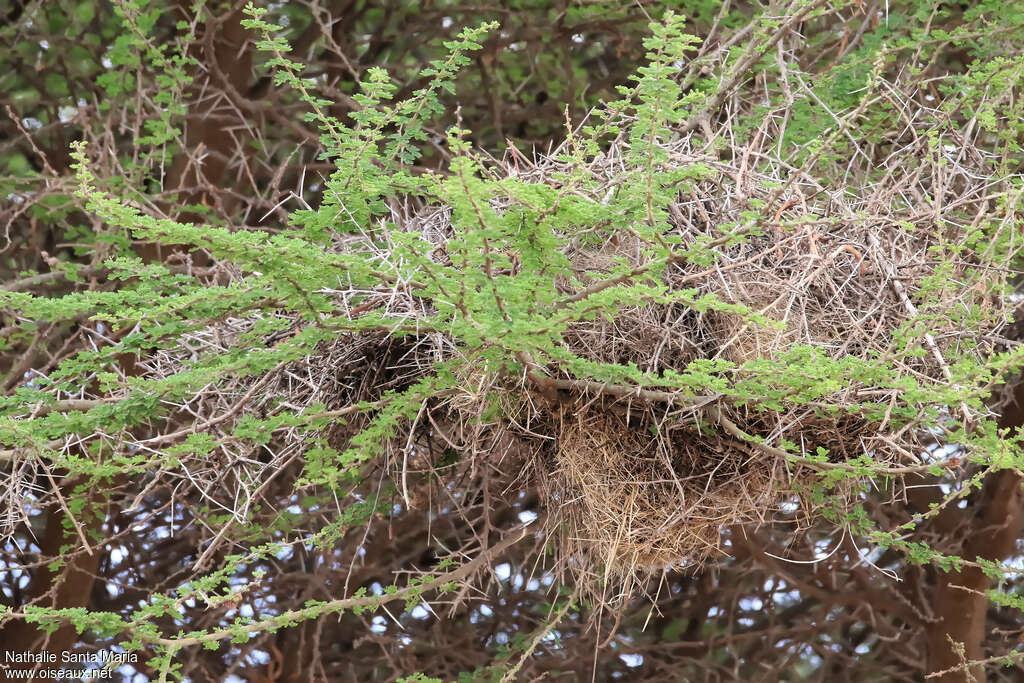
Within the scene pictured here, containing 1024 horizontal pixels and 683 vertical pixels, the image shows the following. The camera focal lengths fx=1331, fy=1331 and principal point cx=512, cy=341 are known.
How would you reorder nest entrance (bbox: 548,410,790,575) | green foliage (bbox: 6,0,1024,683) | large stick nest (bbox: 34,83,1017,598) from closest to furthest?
green foliage (bbox: 6,0,1024,683) < large stick nest (bbox: 34,83,1017,598) < nest entrance (bbox: 548,410,790,575)

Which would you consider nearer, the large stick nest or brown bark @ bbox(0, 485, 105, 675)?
the large stick nest

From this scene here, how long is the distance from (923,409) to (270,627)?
1348 millimetres

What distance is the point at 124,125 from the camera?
12.9 ft

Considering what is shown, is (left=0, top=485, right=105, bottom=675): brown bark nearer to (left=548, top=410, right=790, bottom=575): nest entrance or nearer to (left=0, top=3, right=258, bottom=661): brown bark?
(left=0, top=3, right=258, bottom=661): brown bark


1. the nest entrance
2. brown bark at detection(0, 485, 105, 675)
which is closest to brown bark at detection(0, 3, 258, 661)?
brown bark at detection(0, 485, 105, 675)

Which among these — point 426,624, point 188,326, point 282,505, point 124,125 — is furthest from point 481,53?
point 188,326

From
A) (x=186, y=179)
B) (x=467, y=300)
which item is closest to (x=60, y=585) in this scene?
(x=186, y=179)

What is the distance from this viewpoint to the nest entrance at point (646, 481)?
270cm

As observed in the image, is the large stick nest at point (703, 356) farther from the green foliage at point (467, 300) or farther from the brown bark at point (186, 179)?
the brown bark at point (186, 179)

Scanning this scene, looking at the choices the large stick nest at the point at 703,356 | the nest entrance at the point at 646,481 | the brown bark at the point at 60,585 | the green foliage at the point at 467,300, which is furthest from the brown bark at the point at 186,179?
the nest entrance at the point at 646,481

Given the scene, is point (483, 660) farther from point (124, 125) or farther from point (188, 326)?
point (188, 326)

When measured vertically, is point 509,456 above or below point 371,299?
below

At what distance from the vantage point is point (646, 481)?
2.73 m

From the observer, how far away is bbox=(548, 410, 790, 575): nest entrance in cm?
270
